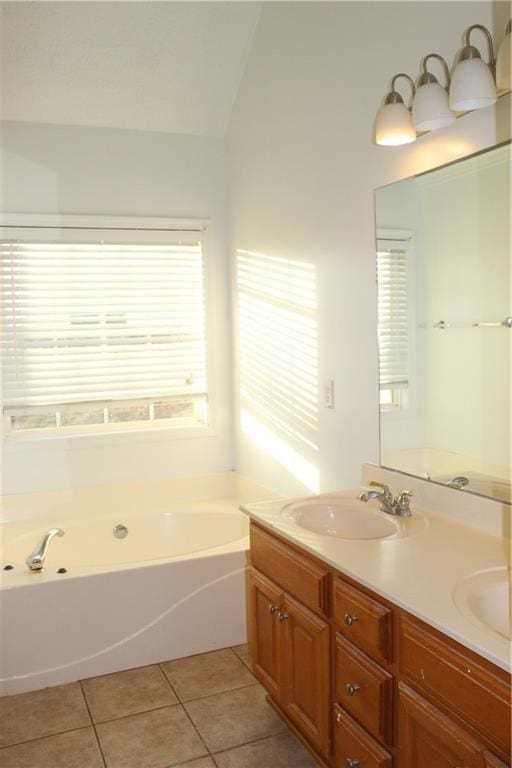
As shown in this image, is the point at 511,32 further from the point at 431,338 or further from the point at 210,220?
the point at 210,220

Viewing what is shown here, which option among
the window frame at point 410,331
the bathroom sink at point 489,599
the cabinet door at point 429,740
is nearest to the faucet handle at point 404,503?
the window frame at point 410,331

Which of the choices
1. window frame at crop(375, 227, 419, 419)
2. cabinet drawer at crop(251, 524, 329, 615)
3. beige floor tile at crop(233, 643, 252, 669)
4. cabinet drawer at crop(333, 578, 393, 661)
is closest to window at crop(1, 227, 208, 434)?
beige floor tile at crop(233, 643, 252, 669)

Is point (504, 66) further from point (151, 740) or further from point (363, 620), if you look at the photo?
point (151, 740)

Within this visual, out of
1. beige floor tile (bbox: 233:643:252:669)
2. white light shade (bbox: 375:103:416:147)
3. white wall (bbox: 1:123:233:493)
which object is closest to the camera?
white light shade (bbox: 375:103:416:147)

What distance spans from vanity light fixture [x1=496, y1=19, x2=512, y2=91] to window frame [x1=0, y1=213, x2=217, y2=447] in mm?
2332

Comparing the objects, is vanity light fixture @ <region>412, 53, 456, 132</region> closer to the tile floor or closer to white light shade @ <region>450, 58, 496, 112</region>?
white light shade @ <region>450, 58, 496, 112</region>

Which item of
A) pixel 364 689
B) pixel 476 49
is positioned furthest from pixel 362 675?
pixel 476 49

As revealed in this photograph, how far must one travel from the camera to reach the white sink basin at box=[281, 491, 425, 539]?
2.28 m

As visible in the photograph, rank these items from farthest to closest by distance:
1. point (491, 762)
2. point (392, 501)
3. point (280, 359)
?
point (280, 359), point (392, 501), point (491, 762)

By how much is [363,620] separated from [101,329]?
8.22 feet

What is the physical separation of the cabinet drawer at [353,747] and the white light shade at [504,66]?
1752 millimetres

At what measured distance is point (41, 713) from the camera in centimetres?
258

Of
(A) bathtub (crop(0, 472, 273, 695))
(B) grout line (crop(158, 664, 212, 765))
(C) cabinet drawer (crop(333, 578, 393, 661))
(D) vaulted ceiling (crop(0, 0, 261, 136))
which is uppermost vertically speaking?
(D) vaulted ceiling (crop(0, 0, 261, 136))

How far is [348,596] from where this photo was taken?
5.90 feet
